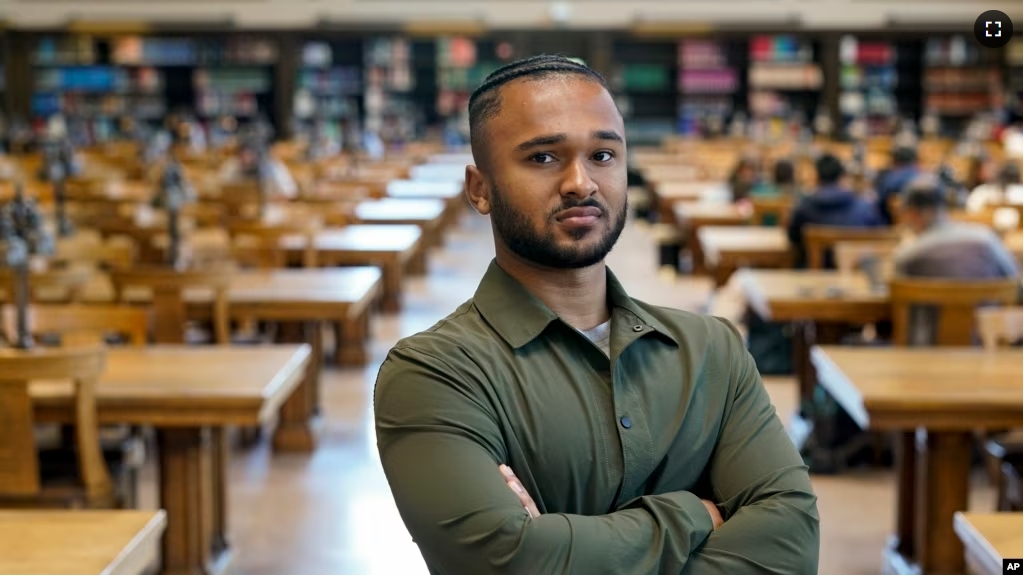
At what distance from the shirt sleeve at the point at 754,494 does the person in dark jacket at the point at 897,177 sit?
6.73 m

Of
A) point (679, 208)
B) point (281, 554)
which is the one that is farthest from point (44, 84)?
point (281, 554)

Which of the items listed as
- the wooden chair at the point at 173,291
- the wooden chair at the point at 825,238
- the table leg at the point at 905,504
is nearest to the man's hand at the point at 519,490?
the table leg at the point at 905,504

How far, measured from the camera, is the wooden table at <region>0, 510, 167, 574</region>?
2.15 meters

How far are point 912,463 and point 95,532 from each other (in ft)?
7.74

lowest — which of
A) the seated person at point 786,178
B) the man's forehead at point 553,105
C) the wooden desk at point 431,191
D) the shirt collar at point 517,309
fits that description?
the wooden desk at point 431,191

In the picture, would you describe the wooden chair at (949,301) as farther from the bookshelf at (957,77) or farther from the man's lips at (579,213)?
the bookshelf at (957,77)

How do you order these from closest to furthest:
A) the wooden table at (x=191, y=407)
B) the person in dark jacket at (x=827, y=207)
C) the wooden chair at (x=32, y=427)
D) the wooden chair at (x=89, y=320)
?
the wooden chair at (x=32, y=427) < the wooden table at (x=191, y=407) < the wooden chair at (x=89, y=320) < the person in dark jacket at (x=827, y=207)

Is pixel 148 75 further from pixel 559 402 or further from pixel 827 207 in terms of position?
pixel 559 402

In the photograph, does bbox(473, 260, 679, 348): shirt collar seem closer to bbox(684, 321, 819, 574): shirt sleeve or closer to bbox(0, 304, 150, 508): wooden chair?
bbox(684, 321, 819, 574): shirt sleeve

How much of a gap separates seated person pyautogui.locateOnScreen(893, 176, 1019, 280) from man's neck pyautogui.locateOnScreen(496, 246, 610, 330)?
352 centimetres

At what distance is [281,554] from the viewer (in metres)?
4.20

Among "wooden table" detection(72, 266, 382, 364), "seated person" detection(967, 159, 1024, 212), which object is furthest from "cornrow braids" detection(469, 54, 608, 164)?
"seated person" detection(967, 159, 1024, 212)

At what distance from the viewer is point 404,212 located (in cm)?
915

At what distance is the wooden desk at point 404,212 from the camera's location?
28.8ft
